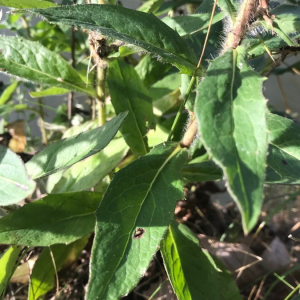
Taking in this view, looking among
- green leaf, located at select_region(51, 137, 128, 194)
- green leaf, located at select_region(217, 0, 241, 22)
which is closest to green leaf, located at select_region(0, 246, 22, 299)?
green leaf, located at select_region(51, 137, 128, 194)

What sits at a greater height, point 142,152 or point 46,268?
point 142,152

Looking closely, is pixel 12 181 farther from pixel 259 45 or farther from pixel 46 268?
pixel 259 45

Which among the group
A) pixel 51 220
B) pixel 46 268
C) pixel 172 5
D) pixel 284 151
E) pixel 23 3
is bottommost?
pixel 46 268

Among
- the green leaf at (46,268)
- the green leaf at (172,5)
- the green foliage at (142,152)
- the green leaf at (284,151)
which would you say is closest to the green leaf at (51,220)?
the green foliage at (142,152)

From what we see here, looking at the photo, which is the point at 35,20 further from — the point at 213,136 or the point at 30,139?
the point at 213,136

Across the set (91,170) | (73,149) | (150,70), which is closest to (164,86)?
(150,70)

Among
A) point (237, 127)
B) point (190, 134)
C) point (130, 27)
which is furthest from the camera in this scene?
point (190, 134)

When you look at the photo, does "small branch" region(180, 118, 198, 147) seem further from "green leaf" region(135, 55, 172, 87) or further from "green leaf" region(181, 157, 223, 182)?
"green leaf" region(135, 55, 172, 87)

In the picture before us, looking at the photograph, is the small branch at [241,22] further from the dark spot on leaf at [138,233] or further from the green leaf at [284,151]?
the dark spot on leaf at [138,233]
